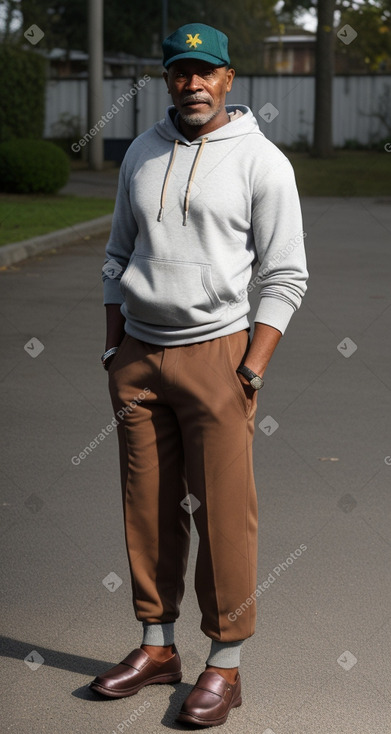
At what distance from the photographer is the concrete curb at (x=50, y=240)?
45.9ft

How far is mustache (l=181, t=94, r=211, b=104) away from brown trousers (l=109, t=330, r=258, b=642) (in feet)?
2.21

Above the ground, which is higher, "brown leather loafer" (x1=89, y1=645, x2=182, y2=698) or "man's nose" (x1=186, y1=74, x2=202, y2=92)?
"man's nose" (x1=186, y1=74, x2=202, y2=92)

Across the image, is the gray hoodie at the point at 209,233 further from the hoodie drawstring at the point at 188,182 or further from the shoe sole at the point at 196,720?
the shoe sole at the point at 196,720

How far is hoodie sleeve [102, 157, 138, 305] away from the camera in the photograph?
140 inches

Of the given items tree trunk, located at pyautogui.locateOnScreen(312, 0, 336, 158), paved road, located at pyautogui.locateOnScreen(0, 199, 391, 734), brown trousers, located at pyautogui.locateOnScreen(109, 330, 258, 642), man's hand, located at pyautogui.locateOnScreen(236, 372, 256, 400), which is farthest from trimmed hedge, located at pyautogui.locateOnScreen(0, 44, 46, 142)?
man's hand, located at pyautogui.locateOnScreen(236, 372, 256, 400)

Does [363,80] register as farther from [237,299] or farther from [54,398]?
[237,299]

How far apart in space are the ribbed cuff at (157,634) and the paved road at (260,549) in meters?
0.16

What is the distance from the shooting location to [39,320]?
33.3 feet

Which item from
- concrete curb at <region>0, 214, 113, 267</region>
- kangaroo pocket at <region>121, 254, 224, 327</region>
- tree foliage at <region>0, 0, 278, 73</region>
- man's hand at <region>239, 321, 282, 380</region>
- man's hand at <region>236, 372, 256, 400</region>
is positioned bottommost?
tree foliage at <region>0, 0, 278, 73</region>

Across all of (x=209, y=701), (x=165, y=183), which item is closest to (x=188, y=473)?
(x=209, y=701)

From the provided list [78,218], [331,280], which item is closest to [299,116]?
[78,218]

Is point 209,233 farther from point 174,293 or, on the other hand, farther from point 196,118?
point 196,118

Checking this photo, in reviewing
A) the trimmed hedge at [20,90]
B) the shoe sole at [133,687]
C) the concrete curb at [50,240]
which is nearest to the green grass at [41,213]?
the concrete curb at [50,240]

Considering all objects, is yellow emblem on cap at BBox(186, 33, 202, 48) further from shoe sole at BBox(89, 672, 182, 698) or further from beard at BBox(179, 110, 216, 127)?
shoe sole at BBox(89, 672, 182, 698)
